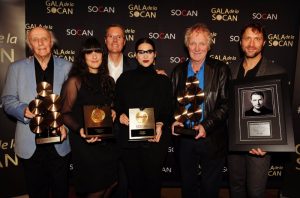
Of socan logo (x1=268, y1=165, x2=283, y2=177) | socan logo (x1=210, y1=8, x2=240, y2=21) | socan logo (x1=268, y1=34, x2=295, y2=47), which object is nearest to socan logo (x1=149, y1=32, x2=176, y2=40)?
socan logo (x1=210, y1=8, x2=240, y2=21)

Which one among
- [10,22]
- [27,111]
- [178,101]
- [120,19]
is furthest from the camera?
[120,19]

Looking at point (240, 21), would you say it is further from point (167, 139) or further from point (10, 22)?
point (10, 22)

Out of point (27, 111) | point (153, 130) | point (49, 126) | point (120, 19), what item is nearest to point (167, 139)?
point (153, 130)

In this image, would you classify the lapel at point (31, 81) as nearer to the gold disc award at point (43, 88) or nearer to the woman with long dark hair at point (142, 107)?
the gold disc award at point (43, 88)

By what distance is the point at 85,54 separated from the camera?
2.54m

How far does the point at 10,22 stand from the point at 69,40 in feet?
2.65

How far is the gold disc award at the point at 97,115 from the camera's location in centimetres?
244

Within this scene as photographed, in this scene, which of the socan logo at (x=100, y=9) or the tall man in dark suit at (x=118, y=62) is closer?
the tall man in dark suit at (x=118, y=62)

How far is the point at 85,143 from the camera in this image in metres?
2.51

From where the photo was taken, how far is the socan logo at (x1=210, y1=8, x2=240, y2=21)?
4.08m

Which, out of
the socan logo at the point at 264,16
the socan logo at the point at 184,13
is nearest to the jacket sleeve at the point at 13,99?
the socan logo at the point at 184,13

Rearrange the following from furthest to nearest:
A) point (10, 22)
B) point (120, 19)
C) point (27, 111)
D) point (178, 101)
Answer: point (120, 19) → point (10, 22) → point (178, 101) → point (27, 111)

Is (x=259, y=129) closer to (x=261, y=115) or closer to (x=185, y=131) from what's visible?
(x=261, y=115)

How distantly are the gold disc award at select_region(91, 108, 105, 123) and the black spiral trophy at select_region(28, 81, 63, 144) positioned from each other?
31 centimetres
